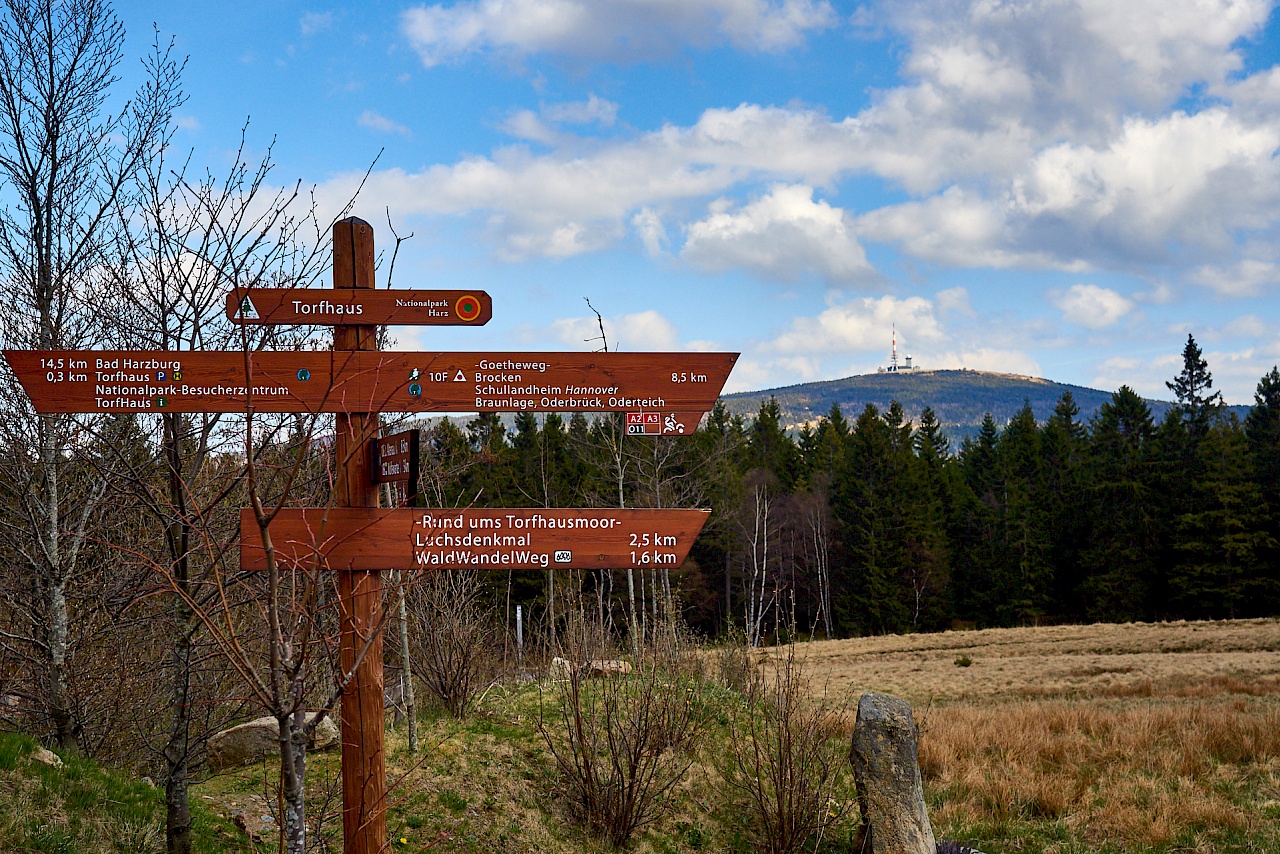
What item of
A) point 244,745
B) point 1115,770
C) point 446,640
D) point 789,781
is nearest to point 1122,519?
point 1115,770

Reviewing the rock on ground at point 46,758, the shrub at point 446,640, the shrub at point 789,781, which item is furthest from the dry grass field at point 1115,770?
the rock on ground at point 46,758

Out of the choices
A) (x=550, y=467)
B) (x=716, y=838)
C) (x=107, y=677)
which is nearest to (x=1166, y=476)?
(x=550, y=467)

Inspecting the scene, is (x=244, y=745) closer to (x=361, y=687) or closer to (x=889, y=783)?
(x=361, y=687)

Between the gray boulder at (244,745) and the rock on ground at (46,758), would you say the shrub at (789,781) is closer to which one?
the gray boulder at (244,745)

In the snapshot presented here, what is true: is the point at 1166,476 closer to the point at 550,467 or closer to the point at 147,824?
the point at 550,467

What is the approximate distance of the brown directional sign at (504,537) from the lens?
170 inches

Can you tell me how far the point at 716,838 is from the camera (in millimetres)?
7059

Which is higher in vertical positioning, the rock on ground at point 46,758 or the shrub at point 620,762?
the rock on ground at point 46,758

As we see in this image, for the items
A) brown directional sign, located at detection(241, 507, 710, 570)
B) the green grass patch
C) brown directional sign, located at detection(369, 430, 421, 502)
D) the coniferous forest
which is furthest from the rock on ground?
the coniferous forest

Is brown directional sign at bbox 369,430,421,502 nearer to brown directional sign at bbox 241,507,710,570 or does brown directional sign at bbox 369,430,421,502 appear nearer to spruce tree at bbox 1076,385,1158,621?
brown directional sign at bbox 241,507,710,570

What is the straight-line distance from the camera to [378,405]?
439 cm

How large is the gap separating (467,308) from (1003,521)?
141 feet

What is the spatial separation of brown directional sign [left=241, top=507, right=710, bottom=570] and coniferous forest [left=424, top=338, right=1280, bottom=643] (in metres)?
29.0

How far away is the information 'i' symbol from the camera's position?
4.60m
